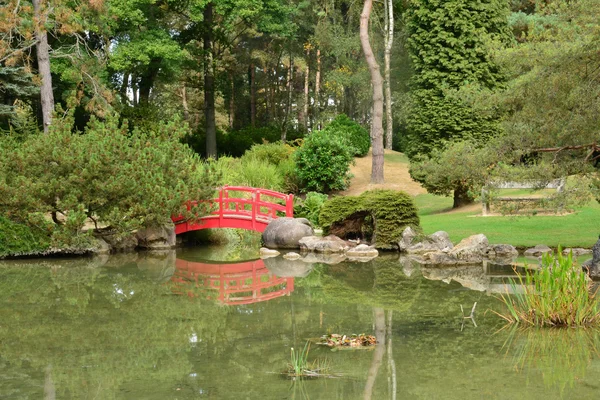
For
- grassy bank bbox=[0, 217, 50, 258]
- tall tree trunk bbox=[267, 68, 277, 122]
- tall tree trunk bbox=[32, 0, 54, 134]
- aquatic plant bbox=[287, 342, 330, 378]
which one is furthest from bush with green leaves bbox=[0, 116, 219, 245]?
tall tree trunk bbox=[267, 68, 277, 122]

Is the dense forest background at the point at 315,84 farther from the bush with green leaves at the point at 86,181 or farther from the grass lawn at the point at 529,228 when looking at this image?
the grass lawn at the point at 529,228

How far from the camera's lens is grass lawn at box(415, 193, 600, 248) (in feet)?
53.1

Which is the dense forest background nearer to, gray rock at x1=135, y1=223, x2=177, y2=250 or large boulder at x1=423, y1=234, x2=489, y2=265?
large boulder at x1=423, y1=234, x2=489, y2=265

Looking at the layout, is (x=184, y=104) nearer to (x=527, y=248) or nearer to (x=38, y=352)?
(x=527, y=248)

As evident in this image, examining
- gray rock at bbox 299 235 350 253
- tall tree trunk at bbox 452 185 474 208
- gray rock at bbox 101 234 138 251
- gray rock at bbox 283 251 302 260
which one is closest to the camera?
gray rock at bbox 283 251 302 260

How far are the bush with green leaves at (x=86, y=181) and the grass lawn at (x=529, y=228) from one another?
245 inches

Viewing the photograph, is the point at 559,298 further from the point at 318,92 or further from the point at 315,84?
the point at 315,84

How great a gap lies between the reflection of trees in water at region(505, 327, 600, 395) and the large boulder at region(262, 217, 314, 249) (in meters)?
9.62

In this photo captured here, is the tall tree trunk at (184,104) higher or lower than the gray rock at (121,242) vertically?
higher

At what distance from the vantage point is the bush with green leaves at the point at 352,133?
2975 centimetres

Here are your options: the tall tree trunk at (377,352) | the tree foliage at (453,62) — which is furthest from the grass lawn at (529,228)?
the tall tree trunk at (377,352)

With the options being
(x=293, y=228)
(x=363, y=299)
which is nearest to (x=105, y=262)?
(x=293, y=228)

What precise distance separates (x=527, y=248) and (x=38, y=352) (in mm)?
10477

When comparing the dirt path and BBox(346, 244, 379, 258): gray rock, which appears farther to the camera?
the dirt path
